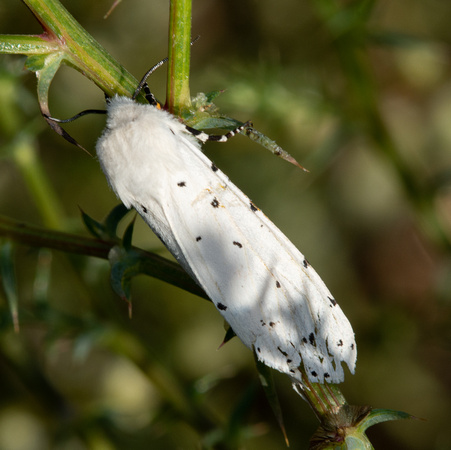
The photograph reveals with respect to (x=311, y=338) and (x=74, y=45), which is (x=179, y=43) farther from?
(x=311, y=338)

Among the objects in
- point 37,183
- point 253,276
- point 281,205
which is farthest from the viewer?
point 281,205

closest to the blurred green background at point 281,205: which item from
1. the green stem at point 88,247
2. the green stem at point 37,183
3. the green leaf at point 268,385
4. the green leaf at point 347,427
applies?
the green stem at point 37,183

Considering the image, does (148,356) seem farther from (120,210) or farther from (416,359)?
(416,359)

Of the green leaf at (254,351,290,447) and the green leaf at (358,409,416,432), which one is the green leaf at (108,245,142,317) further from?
the green leaf at (358,409,416,432)

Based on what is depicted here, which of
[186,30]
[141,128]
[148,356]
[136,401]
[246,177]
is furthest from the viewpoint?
[246,177]

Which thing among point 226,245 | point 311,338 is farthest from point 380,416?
point 226,245

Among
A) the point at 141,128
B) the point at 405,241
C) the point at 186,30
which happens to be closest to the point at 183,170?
the point at 141,128
